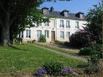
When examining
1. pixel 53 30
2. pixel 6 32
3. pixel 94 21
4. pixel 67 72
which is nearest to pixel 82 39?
pixel 94 21

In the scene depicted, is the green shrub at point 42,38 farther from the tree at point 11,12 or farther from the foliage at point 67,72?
the foliage at point 67,72

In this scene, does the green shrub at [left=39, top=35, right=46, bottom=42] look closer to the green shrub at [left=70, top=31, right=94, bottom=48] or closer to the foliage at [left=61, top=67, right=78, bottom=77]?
the green shrub at [left=70, top=31, right=94, bottom=48]

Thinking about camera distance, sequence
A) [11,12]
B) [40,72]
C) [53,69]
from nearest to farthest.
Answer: [40,72]
[53,69]
[11,12]

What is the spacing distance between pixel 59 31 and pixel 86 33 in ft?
94.3

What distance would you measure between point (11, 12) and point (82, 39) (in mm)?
14818

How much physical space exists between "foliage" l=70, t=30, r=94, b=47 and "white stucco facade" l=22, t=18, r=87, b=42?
53.9 ft

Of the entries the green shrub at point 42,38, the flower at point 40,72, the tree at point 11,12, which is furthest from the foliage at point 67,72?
the green shrub at point 42,38

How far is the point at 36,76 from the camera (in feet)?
55.9

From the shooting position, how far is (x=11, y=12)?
38469 millimetres

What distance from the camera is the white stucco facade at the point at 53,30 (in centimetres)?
7219

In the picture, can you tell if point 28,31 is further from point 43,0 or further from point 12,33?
point 43,0

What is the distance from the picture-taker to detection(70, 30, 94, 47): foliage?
154 ft

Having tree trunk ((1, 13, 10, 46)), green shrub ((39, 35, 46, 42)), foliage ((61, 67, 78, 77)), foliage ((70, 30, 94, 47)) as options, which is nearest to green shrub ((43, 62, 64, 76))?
foliage ((61, 67, 78, 77))

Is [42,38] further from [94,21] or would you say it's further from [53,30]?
[94,21]
